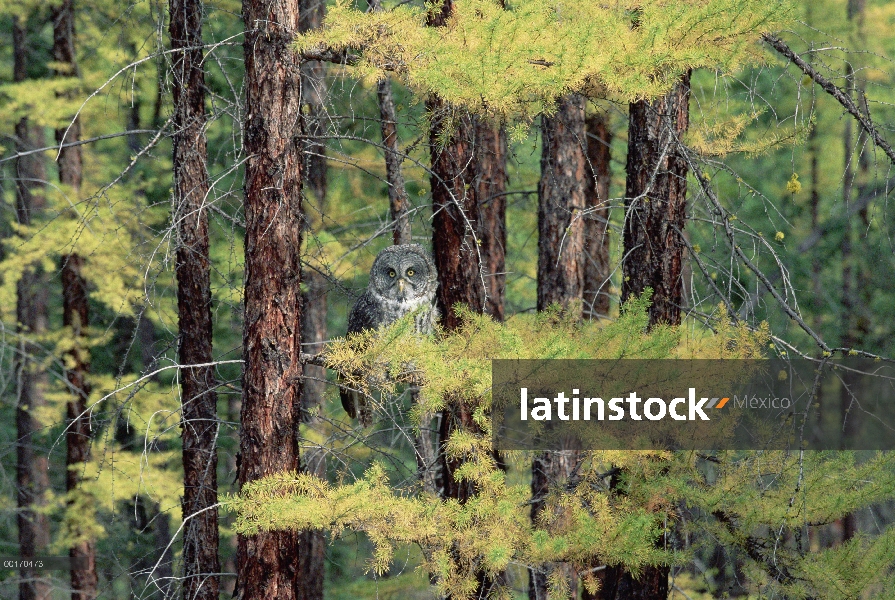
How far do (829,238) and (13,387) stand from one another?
14106 millimetres

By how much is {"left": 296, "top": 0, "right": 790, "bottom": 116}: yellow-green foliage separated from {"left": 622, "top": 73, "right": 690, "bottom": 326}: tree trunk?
0.69 metres

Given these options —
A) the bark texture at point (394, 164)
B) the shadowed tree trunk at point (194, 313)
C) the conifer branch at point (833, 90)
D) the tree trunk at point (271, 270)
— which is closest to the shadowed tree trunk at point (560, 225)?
the bark texture at point (394, 164)

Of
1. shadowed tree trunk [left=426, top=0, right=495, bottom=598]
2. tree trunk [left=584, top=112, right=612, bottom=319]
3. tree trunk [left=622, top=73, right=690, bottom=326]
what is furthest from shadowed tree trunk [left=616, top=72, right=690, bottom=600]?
tree trunk [left=584, top=112, right=612, bottom=319]

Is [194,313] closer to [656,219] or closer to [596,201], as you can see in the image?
[656,219]

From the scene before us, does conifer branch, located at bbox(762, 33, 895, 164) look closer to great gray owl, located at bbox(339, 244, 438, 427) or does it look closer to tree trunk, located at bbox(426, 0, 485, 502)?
tree trunk, located at bbox(426, 0, 485, 502)

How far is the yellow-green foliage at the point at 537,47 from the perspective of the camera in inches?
167

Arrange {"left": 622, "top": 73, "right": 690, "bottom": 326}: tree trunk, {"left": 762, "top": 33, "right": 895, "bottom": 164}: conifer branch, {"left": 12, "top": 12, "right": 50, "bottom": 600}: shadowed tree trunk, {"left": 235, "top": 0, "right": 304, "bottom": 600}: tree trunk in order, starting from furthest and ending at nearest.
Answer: {"left": 12, "top": 12, "right": 50, "bottom": 600}: shadowed tree trunk, {"left": 622, "top": 73, "right": 690, "bottom": 326}: tree trunk, {"left": 235, "top": 0, "right": 304, "bottom": 600}: tree trunk, {"left": 762, "top": 33, "right": 895, "bottom": 164}: conifer branch

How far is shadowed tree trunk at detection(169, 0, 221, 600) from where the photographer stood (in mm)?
6680

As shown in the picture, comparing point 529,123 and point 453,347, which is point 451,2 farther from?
point 453,347

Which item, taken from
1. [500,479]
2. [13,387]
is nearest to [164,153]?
[13,387]

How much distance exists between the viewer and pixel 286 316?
4.89 m

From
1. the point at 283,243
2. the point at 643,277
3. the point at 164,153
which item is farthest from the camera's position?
the point at 164,153

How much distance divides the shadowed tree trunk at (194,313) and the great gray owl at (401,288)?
5.08 ft

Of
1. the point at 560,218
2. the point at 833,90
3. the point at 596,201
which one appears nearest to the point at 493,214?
the point at 560,218
